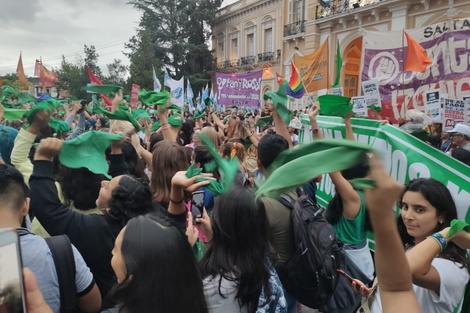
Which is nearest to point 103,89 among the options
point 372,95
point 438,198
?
point 372,95

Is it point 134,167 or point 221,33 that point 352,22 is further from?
point 221,33

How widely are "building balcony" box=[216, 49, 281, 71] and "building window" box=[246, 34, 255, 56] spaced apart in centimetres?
56

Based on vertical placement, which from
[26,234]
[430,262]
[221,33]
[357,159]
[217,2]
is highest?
[217,2]

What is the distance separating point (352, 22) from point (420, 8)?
3.92 metres

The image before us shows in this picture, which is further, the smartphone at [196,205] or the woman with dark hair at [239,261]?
the smartphone at [196,205]

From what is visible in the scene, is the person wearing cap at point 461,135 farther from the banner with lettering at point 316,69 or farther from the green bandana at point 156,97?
the green bandana at point 156,97

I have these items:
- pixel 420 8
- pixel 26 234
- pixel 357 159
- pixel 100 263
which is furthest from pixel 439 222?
pixel 420 8

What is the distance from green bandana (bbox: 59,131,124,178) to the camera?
2.23 meters

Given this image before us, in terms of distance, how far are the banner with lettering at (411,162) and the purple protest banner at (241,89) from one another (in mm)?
9679

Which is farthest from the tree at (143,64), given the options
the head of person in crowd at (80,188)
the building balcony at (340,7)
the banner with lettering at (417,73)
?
the head of person in crowd at (80,188)

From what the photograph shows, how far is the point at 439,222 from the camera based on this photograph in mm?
2062

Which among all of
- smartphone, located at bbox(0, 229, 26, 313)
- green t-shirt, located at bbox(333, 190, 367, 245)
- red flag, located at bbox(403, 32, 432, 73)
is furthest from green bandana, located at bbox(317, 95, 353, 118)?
smartphone, located at bbox(0, 229, 26, 313)

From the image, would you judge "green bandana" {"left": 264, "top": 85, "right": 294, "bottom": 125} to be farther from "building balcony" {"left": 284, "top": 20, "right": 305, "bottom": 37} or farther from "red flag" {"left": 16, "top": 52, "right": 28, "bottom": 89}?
"building balcony" {"left": 284, "top": 20, "right": 305, "bottom": 37}

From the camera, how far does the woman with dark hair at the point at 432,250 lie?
5.45 feet
